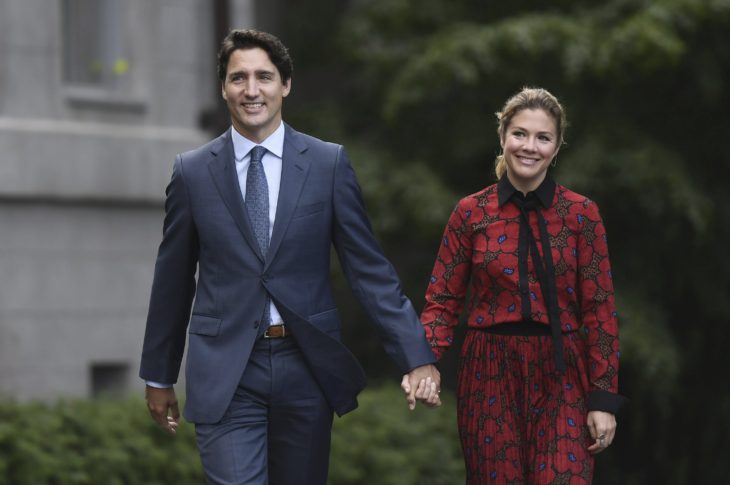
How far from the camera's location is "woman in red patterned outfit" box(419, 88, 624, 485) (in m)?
6.40

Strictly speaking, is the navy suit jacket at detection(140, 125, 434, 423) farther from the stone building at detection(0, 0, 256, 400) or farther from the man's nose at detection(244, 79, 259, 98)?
the stone building at detection(0, 0, 256, 400)

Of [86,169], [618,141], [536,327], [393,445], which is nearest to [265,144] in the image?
[536,327]

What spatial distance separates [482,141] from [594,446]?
8.40 metres

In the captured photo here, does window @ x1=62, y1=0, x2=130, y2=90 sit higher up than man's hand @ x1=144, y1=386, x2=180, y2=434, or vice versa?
window @ x1=62, y1=0, x2=130, y2=90

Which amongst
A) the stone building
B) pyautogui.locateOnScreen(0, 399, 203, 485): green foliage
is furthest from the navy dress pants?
the stone building

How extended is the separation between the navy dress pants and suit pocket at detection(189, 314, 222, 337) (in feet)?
0.55

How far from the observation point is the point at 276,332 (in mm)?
6223

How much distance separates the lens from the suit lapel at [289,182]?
20.5ft

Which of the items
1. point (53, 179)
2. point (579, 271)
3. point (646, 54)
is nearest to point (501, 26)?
point (646, 54)

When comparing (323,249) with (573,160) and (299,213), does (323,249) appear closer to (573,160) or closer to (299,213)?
(299,213)

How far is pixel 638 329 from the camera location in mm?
13688

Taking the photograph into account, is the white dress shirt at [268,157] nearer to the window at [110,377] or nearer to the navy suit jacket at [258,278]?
the navy suit jacket at [258,278]

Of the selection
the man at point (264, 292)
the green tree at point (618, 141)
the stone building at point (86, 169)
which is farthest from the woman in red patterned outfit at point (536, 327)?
the green tree at point (618, 141)

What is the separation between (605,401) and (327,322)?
3.53 ft
